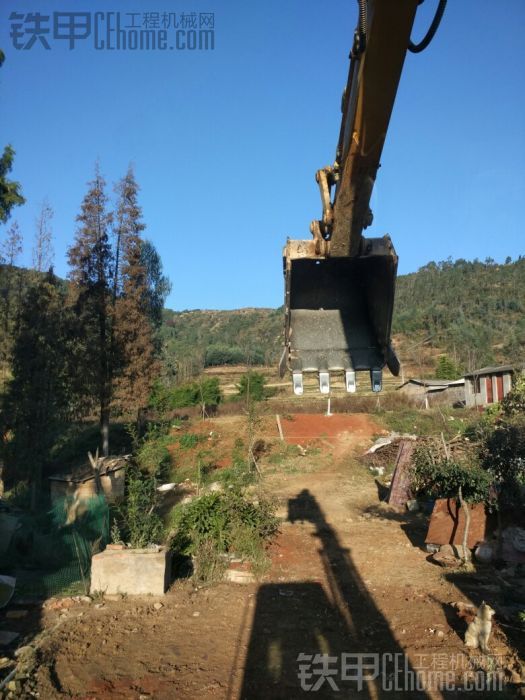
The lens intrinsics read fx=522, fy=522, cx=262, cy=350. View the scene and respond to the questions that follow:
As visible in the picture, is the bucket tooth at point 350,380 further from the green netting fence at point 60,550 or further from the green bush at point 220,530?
the green netting fence at point 60,550

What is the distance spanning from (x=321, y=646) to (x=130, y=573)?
2.94 meters

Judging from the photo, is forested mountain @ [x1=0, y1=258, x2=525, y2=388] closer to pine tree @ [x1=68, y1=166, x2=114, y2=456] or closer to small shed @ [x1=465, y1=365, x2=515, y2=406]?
small shed @ [x1=465, y1=365, x2=515, y2=406]

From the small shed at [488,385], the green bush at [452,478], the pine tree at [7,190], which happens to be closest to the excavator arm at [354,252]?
the green bush at [452,478]

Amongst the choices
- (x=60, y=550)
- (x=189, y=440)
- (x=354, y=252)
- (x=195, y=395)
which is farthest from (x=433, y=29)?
(x=195, y=395)

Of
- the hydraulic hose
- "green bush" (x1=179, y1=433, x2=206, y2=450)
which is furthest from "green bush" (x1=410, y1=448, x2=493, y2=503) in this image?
"green bush" (x1=179, y1=433, x2=206, y2=450)

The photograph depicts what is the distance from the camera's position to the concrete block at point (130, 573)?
7219 mm

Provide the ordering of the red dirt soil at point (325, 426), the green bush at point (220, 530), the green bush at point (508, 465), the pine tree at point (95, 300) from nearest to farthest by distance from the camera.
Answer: the green bush at point (220, 530), the green bush at point (508, 465), the pine tree at point (95, 300), the red dirt soil at point (325, 426)

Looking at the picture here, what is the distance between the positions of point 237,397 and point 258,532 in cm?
2892

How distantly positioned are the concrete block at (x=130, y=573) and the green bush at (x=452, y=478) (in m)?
5.19

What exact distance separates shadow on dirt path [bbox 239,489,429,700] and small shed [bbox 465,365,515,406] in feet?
86.6

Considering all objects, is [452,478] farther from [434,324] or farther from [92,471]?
[434,324]

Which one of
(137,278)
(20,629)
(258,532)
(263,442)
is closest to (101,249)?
(137,278)

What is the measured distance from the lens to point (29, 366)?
16.9 m

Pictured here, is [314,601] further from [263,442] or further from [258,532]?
[263,442]
